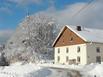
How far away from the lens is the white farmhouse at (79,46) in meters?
57.0

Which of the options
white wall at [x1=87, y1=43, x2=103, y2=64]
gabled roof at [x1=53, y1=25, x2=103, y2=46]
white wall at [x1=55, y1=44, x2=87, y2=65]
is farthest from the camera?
gabled roof at [x1=53, y1=25, x2=103, y2=46]

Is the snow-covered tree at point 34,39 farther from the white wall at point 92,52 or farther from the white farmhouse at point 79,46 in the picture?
the white wall at point 92,52

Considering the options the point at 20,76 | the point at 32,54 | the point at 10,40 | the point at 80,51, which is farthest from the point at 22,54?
the point at 20,76

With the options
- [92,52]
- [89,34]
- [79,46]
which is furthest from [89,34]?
[92,52]

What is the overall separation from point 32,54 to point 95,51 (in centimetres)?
2916

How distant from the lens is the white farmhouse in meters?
57.0

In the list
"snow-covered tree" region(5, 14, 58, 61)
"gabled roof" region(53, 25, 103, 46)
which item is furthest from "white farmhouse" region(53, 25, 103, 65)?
"snow-covered tree" region(5, 14, 58, 61)

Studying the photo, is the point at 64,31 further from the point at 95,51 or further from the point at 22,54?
the point at 22,54

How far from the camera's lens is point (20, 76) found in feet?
83.9

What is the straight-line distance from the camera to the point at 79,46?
59406 millimetres

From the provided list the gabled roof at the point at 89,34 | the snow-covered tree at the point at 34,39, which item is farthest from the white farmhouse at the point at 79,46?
the snow-covered tree at the point at 34,39

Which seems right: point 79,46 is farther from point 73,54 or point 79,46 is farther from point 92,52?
point 92,52

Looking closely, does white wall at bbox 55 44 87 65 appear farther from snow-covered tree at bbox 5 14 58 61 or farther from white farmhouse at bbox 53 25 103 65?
snow-covered tree at bbox 5 14 58 61

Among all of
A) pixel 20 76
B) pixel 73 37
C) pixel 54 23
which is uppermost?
pixel 54 23
